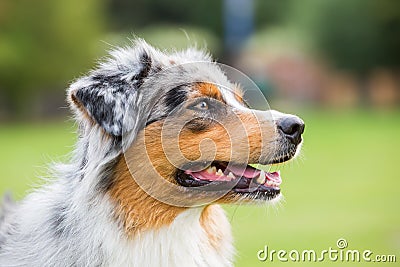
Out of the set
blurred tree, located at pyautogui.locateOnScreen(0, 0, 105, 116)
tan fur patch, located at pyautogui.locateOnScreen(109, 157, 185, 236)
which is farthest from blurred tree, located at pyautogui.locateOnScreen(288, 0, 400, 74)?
tan fur patch, located at pyautogui.locateOnScreen(109, 157, 185, 236)

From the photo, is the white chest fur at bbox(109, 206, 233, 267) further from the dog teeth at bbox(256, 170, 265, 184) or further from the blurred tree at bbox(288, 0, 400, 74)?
the blurred tree at bbox(288, 0, 400, 74)

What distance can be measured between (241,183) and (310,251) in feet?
14.4

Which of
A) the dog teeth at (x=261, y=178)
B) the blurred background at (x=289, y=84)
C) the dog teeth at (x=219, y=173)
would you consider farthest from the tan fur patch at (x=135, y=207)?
the blurred background at (x=289, y=84)

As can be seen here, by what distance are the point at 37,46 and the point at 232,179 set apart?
24599 mm

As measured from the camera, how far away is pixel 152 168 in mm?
5000

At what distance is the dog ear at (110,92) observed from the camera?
4.85 metres

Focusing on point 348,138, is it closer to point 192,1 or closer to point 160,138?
point 160,138

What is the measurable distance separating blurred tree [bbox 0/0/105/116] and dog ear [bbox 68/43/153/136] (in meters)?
23.4

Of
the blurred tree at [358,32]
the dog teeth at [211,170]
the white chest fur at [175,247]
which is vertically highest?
the dog teeth at [211,170]

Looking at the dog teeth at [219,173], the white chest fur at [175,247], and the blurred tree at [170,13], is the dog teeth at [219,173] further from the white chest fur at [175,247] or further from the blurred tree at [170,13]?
the blurred tree at [170,13]

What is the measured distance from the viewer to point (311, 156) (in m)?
18.9

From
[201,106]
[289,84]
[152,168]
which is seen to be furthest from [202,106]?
[289,84]

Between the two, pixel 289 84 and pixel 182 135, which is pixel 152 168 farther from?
pixel 289 84

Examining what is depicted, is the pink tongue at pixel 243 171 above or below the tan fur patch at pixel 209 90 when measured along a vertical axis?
below
